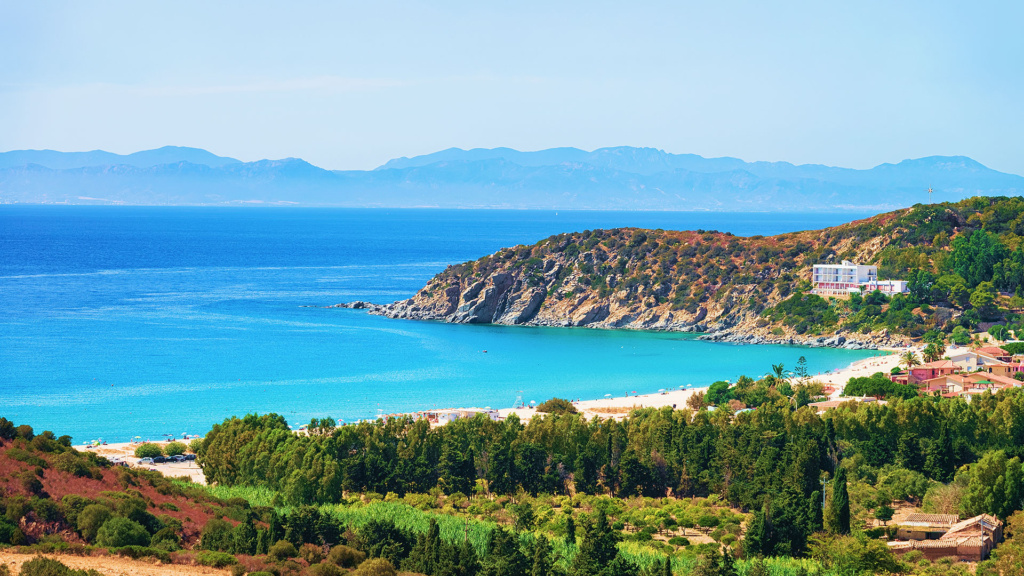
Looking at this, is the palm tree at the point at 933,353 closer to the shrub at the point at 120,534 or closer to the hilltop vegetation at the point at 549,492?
the hilltop vegetation at the point at 549,492

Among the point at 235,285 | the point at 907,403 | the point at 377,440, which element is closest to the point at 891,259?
the point at 907,403

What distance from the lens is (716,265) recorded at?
10831cm

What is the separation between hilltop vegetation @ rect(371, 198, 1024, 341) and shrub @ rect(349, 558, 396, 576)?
226 ft

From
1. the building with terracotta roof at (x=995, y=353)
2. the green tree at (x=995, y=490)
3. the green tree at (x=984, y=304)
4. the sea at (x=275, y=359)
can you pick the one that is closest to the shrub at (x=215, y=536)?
the sea at (x=275, y=359)

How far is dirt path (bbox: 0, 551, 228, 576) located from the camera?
27141mm

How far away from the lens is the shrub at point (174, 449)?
50650 millimetres

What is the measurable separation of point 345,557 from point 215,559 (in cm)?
411

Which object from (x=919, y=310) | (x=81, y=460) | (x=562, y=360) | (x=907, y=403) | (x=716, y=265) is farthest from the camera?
(x=716, y=265)

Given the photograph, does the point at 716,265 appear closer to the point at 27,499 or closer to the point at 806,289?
the point at 806,289

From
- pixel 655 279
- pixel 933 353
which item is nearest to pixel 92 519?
pixel 933 353

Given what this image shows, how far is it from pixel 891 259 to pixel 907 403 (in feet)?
183

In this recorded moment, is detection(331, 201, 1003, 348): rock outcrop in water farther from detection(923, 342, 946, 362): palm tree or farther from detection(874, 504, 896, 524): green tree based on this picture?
detection(874, 504, 896, 524): green tree

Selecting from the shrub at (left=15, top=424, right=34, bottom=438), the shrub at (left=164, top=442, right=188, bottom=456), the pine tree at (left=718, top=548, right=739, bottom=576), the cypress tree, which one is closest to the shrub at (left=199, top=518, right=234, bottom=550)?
the shrub at (left=15, top=424, right=34, bottom=438)

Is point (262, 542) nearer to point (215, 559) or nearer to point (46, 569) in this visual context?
point (215, 559)
